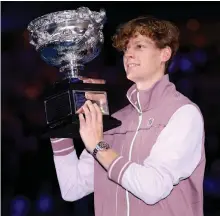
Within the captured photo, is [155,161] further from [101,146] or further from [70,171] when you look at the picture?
[70,171]

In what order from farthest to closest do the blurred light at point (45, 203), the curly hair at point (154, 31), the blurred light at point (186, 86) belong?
the blurred light at point (45, 203) → the blurred light at point (186, 86) → the curly hair at point (154, 31)

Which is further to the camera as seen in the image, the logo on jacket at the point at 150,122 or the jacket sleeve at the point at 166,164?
the logo on jacket at the point at 150,122

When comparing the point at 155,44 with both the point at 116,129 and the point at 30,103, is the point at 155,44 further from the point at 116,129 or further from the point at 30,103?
the point at 30,103

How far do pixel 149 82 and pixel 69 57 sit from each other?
0.25 m

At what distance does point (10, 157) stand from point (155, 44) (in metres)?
1.59

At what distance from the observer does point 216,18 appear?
9.22 ft

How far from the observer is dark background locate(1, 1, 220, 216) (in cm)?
277

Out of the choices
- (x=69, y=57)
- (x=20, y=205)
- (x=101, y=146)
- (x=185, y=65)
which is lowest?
(x=20, y=205)

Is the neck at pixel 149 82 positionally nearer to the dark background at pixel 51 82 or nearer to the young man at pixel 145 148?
the young man at pixel 145 148

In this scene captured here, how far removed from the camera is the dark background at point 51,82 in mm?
2768

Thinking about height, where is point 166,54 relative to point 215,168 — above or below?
above

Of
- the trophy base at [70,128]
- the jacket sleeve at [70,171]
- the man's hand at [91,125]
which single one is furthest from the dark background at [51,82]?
the man's hand at [91,125]

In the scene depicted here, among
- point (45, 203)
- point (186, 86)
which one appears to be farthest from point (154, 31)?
point (45, 203)

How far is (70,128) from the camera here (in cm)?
154
